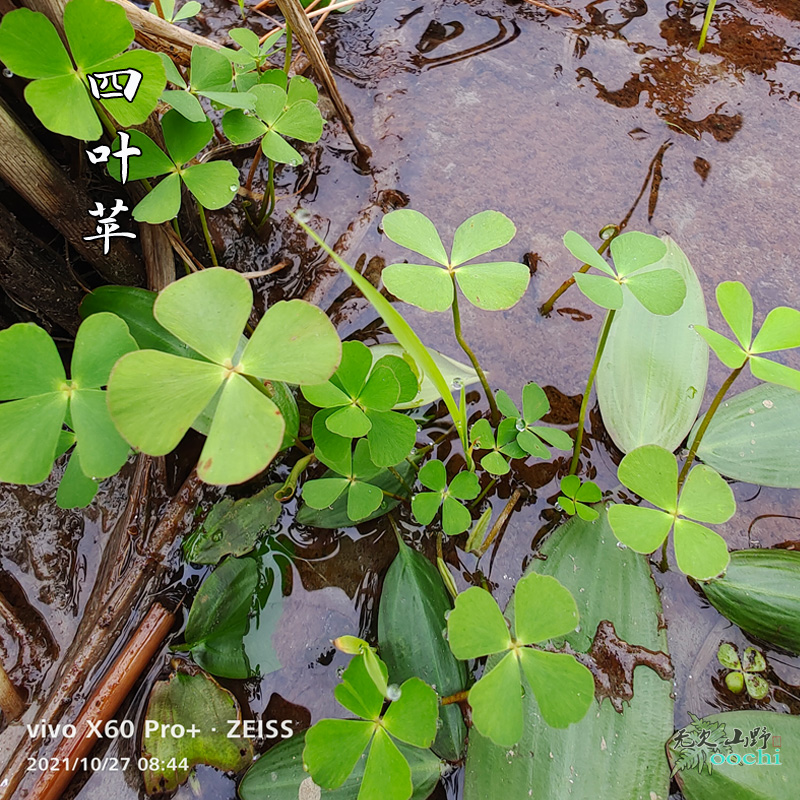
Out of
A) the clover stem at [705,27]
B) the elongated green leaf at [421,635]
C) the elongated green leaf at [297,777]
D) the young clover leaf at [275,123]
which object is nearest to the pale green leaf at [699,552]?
the elongated green leaf at [421,635]

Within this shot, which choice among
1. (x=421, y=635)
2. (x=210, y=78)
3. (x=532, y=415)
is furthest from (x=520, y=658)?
(x=210, y=78)

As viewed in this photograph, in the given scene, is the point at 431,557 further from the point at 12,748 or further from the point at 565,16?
the point at 565,16

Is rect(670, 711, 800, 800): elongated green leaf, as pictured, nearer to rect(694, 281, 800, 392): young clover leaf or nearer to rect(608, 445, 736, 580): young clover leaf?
rect(608, 445, 736, 580): young clover leaf

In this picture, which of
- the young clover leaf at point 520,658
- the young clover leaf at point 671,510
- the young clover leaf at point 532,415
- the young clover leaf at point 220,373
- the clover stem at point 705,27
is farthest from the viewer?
the clover stem at point 705,27

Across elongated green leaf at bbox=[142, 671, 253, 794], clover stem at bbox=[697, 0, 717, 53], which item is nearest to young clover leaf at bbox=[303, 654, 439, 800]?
elongated green leaf at bbox=[142, 671, 253, 794]

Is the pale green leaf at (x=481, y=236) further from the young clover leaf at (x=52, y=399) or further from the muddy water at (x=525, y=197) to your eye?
the young clover leaf at (x=52, y=399)

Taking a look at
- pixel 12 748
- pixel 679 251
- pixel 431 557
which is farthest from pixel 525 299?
pixel 12 748
